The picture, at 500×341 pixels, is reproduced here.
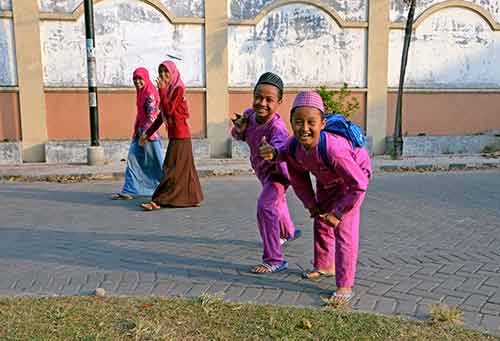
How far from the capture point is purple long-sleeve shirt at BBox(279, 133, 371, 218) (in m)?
3.44

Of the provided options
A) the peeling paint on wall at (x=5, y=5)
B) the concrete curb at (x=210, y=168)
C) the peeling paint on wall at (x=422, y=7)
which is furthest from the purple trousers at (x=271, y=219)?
the peeling paint on wall at (x=422, y=7)

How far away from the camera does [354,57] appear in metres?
12.7

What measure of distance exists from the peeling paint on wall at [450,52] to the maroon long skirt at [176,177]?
7803 millimetres

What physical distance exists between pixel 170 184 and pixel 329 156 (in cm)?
382

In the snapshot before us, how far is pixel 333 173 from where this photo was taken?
3.61 m

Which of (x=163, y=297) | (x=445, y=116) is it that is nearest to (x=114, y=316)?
(x=163, y=297)

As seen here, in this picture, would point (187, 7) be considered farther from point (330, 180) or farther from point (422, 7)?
point (330, 180)

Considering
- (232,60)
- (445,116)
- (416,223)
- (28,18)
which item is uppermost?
(28,18)

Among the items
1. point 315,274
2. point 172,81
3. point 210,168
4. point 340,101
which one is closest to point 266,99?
point 315,274

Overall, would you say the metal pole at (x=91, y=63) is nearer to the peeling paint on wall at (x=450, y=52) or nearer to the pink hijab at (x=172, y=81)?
the pink hijab at (x=172, y=81)

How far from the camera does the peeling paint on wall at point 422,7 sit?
12.6 m

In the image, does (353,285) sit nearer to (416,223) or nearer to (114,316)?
(114,316)

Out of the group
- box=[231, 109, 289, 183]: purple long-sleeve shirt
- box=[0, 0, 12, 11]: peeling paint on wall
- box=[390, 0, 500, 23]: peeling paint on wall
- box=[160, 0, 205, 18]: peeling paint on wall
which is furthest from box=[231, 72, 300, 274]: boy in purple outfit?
box=[390, 0, 500, 23]: peeling paint on wall

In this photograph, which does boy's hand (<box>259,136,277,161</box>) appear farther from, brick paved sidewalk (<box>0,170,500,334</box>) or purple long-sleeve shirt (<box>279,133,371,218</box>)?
brick paved sidewalk (<box>0,170,500,334</box>)
